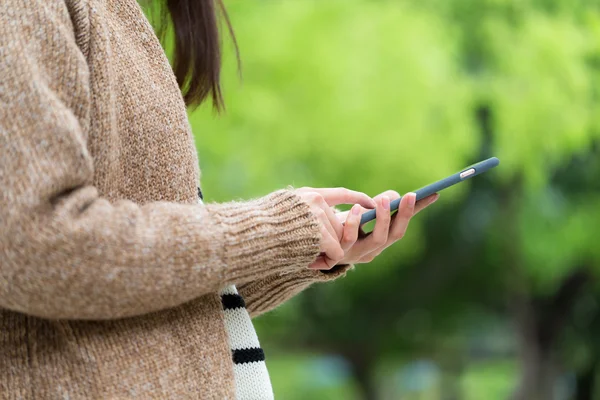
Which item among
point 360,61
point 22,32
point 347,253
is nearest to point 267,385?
point 347,253

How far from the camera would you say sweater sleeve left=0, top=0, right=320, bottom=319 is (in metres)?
0.84

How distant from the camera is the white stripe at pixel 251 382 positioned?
108 cm

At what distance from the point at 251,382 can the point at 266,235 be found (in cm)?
22

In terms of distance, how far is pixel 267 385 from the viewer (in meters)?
1.10

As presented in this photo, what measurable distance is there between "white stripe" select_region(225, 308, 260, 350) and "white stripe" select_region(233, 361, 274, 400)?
25 millimetres

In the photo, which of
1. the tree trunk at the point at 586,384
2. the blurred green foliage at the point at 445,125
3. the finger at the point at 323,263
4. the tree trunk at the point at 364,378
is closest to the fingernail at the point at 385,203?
the finger at the point at 323,263

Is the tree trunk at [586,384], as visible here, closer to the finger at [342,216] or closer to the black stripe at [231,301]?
the finger at [342,216]

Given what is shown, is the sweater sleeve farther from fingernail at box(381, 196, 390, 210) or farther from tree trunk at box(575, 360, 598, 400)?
tree trunk at box(575, 360, 598, 400)

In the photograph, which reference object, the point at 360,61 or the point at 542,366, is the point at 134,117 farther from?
the point at 542,366

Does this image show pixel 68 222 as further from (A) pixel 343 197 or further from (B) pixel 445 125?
(B) pixel 445 125

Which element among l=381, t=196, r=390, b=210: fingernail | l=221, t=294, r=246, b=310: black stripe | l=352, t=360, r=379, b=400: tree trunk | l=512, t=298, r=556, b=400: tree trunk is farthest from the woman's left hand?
l=352, t=360, r=379, b=400: tree trunk

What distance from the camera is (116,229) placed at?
88 cm

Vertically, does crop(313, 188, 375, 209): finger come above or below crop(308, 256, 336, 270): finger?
above

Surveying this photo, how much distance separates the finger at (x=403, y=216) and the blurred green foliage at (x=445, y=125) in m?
1.34
